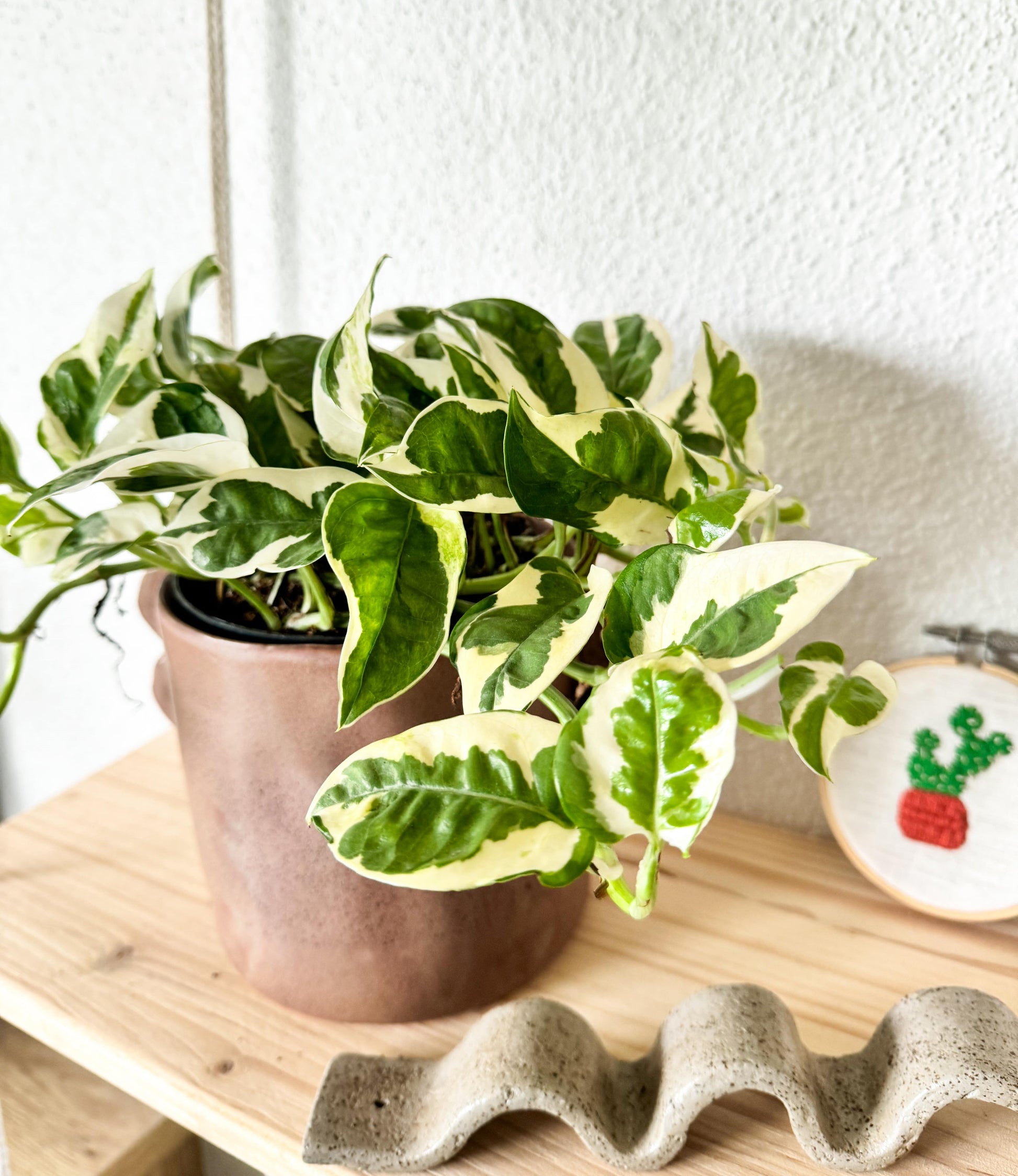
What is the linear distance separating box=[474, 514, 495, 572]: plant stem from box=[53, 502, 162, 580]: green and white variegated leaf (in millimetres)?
160

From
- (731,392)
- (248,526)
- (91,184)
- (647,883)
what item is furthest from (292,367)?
(91,184)

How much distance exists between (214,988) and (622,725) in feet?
1.31

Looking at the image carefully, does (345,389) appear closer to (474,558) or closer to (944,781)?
(474,558)

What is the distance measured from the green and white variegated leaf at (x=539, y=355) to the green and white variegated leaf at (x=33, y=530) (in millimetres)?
227

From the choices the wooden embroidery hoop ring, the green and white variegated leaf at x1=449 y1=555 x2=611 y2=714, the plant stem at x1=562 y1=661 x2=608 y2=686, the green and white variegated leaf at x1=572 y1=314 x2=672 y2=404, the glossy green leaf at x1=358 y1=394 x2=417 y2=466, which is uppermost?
the glossy green leaf at x1=358 y1=394 x2=417 y2=466

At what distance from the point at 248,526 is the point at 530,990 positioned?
1.09 feet

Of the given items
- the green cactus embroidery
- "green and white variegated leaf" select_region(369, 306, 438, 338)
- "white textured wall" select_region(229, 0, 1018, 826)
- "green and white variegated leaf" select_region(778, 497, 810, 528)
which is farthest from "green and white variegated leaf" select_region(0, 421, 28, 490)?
the green cactus embroidery

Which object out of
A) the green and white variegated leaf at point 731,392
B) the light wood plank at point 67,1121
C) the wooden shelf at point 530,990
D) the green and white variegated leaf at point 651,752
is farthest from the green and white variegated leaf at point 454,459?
the light wood plank at point 67,1121

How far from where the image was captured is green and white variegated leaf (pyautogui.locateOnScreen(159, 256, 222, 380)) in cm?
52

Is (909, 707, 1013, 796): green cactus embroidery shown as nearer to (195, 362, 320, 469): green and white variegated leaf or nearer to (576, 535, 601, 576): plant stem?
(576, 535, 601, 576): plant stem

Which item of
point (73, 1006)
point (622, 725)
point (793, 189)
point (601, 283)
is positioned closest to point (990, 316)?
point (793, 189)

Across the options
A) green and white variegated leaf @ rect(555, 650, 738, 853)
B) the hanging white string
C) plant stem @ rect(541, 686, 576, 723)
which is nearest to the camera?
green and white variegated leaf @ rect(555, 650, 738, 853)

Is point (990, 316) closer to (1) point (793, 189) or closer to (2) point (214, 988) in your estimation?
(1) point (793, 189)

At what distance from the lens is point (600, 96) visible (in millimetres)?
618
